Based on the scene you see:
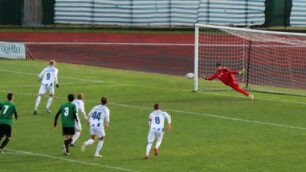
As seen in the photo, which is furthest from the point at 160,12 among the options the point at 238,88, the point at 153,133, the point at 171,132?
the point at 153,133

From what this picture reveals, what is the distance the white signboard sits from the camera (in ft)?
191

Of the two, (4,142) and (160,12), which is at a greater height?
(160,12)

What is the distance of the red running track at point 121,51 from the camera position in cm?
5622

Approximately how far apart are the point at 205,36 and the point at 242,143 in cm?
3098

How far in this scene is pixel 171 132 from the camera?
33.0m

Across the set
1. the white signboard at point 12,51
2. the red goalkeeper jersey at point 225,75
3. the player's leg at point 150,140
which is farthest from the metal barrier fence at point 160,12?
the player's leg at point 150,140

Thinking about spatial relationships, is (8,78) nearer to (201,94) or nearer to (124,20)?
(201,94)

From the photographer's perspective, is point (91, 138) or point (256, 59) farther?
point (256, 59)

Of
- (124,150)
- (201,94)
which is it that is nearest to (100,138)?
(124,150)

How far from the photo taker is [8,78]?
4909 cm

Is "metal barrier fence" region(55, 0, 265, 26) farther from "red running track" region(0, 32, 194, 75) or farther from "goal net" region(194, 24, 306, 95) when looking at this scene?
"goal net" region(194, 24, 306, 95)

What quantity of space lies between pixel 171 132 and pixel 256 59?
→ 22272 millimetres

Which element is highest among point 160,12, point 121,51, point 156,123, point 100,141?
point 160,12

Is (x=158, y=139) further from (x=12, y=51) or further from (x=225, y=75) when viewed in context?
(x=12, y=51)
